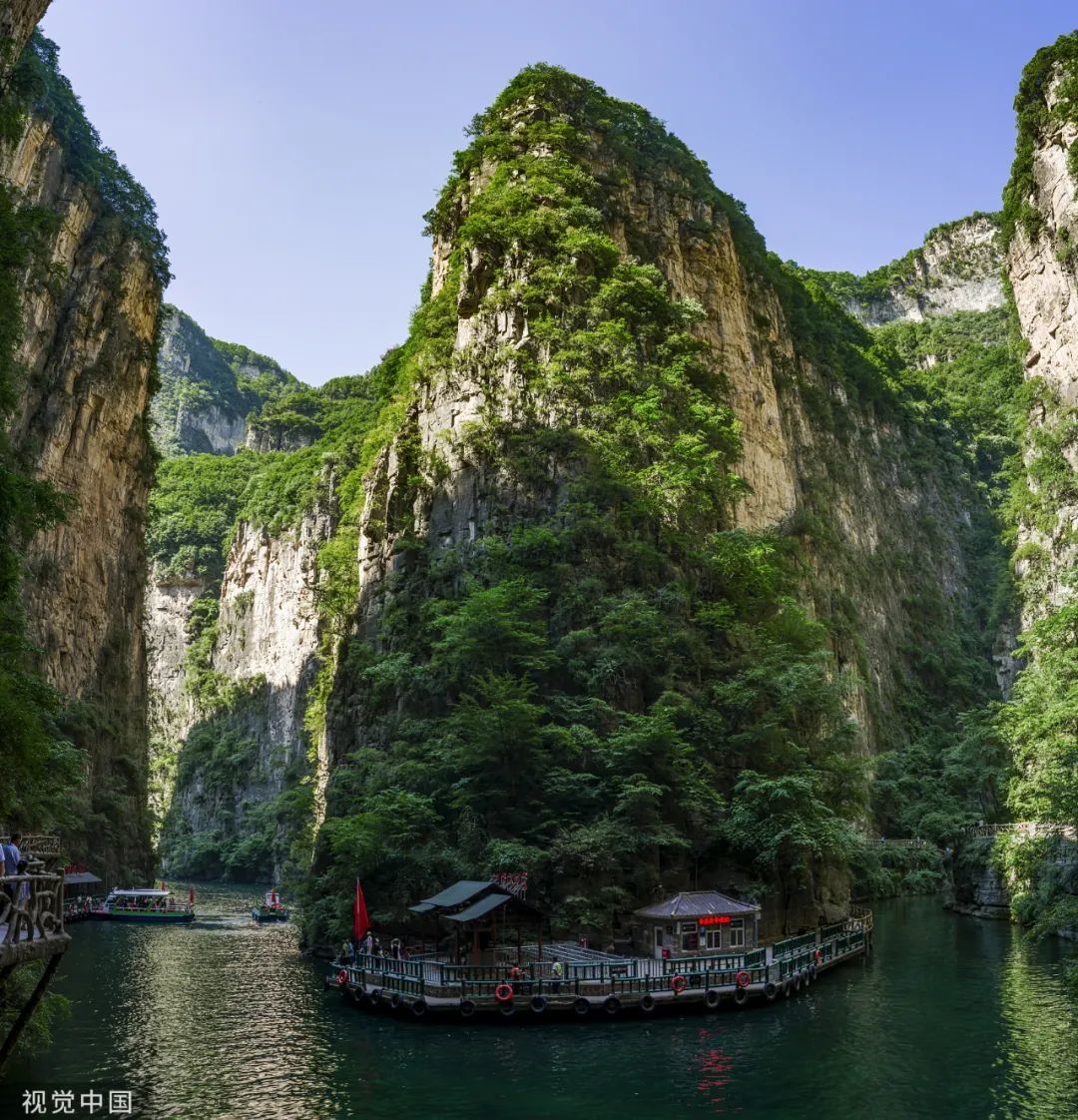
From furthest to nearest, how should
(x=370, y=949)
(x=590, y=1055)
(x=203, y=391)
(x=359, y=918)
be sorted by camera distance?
(x=203, y=391) < (x=359, y=918) < (x=370, y=949) < (x=590, y=1055)

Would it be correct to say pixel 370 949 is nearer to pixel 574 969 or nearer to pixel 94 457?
pixel 574 969

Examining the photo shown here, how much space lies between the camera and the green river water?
20.9m

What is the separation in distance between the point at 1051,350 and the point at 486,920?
4360 centimetres

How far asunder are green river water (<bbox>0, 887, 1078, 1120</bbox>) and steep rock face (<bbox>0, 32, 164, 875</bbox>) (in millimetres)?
26919

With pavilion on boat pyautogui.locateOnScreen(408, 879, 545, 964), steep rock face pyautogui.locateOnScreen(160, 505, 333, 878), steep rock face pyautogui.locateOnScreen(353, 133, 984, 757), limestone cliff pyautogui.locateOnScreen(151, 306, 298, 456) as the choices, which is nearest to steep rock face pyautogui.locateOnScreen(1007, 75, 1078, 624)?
steep rock face pyautogui.locateOnScreen(353, 133, 984, 757)

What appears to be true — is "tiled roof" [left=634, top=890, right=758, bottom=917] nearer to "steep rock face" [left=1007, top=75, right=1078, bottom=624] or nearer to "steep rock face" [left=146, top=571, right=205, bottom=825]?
"steep rock face" [left=1007, top=75, right=1078, bottom=624]

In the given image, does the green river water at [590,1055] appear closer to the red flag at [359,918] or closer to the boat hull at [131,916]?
the red flag at [359,918]

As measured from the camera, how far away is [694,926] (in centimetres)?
3288

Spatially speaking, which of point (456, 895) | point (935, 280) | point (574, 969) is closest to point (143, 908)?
point (456, 895)

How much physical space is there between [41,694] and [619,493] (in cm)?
2934

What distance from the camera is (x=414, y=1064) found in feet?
79.7

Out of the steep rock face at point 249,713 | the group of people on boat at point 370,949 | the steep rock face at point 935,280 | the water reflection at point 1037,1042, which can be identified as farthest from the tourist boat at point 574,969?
the steep rock face at point 935,280

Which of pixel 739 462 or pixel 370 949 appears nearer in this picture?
pixel 370 949

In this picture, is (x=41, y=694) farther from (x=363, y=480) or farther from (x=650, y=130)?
(x=650, y=130)
